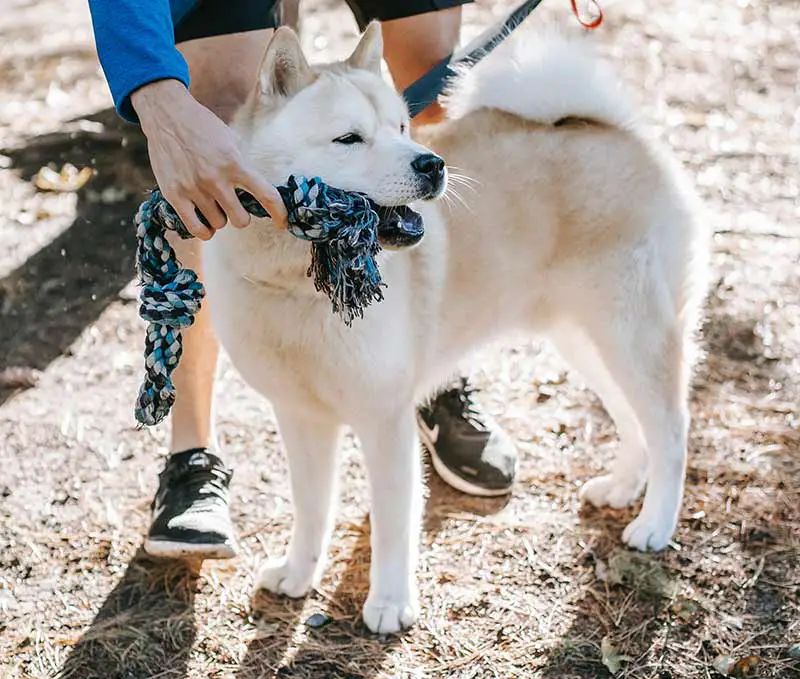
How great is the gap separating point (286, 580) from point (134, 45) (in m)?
1.22

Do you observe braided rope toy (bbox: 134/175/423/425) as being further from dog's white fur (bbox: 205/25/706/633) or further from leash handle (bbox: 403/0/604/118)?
leash handle (bbox: 403/0/604/118)

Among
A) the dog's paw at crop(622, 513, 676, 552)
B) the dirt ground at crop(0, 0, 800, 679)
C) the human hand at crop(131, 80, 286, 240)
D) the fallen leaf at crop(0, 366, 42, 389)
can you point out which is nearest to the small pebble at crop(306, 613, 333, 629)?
the dirt ground at crop(0, 0, 800, 679)

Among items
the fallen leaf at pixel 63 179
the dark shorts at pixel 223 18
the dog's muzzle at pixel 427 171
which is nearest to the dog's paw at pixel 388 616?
the dog's muzzle at pixel 427 171

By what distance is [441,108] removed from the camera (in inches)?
104

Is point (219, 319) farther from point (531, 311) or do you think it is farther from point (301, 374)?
point (531, 311)

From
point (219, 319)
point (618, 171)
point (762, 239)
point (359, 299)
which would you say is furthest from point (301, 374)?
point (762, 239)

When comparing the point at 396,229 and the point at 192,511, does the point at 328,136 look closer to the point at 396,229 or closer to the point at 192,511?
the point at 396,229

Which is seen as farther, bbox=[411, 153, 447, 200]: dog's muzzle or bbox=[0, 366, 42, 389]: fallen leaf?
bbox=[0, 366, 42, 389]: fallen leaf

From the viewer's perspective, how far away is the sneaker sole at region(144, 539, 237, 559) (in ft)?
7.48

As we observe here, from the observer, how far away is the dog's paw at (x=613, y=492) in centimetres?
261

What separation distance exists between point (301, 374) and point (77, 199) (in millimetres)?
2491

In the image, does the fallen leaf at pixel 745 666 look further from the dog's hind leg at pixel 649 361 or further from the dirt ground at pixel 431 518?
the dog's hind leg at pixel 649 361

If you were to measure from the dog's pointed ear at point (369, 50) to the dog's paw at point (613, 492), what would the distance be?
1.20 m

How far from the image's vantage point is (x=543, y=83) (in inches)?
93.5
